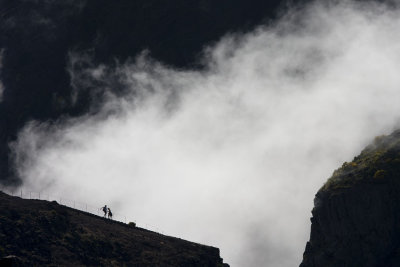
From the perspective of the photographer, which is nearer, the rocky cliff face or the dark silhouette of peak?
the dark silhouette of peak

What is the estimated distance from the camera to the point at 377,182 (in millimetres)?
178375

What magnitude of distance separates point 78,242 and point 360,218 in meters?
65.3

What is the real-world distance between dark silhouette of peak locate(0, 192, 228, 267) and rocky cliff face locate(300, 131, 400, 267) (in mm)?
31034

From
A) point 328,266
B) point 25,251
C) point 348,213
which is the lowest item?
point 25,251

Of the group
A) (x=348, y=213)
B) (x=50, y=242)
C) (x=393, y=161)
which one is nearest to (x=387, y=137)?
(x=393, y=161)

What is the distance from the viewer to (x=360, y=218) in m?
173

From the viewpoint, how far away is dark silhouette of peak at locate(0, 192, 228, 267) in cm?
12825

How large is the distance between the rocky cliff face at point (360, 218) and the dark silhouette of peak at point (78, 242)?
31034mm

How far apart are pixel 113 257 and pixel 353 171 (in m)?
69.6

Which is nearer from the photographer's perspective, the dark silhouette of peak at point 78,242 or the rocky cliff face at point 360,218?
the dark silhouette of peak at point 78,242

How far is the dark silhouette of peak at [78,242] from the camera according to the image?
128 meters

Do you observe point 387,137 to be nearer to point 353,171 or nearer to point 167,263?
point 353,171

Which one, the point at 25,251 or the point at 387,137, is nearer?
the point at 25,251

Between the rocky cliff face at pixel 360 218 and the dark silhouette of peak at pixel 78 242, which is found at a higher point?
the rocky cliff face at pixel 360 218
